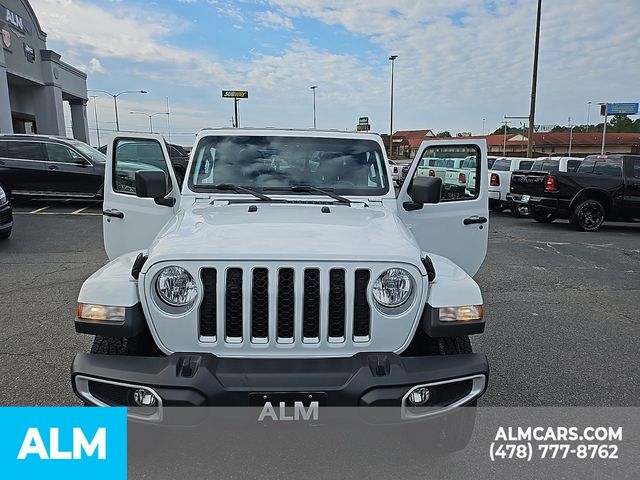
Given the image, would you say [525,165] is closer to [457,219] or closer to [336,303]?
[457,219]

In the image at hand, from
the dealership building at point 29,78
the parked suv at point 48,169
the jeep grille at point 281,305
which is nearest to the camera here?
the jeep grille at point 281,305

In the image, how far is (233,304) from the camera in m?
2.36

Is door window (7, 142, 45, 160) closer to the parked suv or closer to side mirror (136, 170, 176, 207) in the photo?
the parked suv

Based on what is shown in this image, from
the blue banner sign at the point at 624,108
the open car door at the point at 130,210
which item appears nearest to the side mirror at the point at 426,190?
the open car door at the point at 130,210

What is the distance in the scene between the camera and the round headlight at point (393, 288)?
239cm

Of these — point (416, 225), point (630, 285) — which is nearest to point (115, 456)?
point (416, 225)

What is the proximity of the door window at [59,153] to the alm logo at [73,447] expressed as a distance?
11332 mm

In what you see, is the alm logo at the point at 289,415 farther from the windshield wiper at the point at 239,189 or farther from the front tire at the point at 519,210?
the front tire at the point at 519,210

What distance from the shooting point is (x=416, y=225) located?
396 centimetres

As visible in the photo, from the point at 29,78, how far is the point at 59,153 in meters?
15.1

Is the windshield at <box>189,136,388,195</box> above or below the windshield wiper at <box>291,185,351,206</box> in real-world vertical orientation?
above

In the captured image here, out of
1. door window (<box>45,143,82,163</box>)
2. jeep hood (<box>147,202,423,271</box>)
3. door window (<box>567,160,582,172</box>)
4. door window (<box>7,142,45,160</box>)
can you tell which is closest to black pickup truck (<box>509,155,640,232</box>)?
door window (<box>567,160,582,172</box>)

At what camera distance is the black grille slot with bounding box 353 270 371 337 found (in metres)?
2.38

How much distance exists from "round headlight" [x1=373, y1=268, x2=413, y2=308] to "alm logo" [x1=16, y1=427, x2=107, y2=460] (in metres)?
1.52
